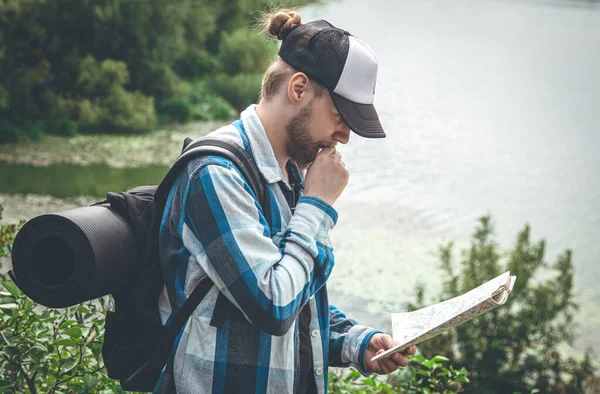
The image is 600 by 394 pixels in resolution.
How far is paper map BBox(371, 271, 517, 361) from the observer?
136 centimetres

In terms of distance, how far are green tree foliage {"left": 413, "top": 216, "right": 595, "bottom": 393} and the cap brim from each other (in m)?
3.05

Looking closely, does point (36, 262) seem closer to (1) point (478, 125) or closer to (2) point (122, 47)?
(2) point (122, 47)

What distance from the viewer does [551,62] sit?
1490 centimetres

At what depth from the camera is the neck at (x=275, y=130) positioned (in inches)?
58.3

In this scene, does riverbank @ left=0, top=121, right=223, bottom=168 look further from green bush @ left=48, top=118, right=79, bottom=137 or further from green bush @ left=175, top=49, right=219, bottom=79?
green bush @ left=175, top=49, right=219, bottom=79

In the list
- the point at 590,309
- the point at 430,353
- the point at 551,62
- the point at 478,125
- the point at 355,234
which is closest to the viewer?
the point at 430,353

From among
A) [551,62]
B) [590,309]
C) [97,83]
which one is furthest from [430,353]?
[551,62]

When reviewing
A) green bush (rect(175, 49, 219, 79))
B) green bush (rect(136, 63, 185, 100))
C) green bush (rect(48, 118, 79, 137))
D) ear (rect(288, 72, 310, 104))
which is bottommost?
ear (rect(288, 72, 310, 104))

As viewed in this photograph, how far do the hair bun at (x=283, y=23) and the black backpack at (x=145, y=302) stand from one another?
290 millimetres

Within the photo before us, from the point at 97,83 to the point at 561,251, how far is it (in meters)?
5.88

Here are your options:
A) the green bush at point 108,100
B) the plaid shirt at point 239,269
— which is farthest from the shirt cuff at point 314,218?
the green bush at point 108,100

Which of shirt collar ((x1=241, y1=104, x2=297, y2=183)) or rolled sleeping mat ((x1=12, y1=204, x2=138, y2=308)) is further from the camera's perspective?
shirt collar ((x1=241, y1=104, x2=297, y2=183))

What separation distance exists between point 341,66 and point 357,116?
0.10m

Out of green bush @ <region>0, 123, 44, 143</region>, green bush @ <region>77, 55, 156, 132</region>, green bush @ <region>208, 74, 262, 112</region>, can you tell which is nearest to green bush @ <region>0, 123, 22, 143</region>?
green bush @ <region>0, 123, 44, 143</region>
